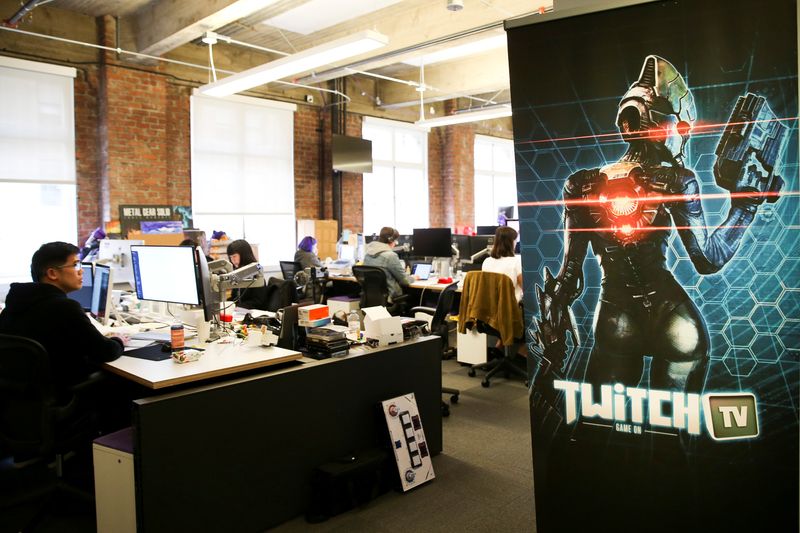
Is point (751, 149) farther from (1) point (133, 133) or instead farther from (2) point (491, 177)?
(2) point (491, 177)

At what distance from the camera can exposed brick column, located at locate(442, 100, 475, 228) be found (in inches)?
423

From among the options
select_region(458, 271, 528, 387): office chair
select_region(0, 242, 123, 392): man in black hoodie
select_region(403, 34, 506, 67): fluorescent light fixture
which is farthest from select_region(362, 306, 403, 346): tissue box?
select_region(403, 34, 506, 67): fluorescent light fixture

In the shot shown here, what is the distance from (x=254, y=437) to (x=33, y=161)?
17.0ft

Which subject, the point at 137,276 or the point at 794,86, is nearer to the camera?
the point at 794,86

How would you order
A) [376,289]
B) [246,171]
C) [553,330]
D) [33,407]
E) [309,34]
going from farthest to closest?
[246,171]
[309,34]
[376,289]
[33,407]
[553,330]

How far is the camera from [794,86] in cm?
141

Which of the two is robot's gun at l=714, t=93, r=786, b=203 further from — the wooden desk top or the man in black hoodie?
the man in black hoodie

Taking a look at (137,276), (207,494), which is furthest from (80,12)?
(207,494)

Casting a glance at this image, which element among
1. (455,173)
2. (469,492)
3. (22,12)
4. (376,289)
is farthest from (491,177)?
(469,492)

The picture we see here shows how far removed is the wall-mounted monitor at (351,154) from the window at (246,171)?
641mm

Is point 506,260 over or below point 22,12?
below

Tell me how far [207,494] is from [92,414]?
789 millimetres

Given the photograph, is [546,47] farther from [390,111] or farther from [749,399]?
[390,111]

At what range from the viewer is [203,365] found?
2508mm
